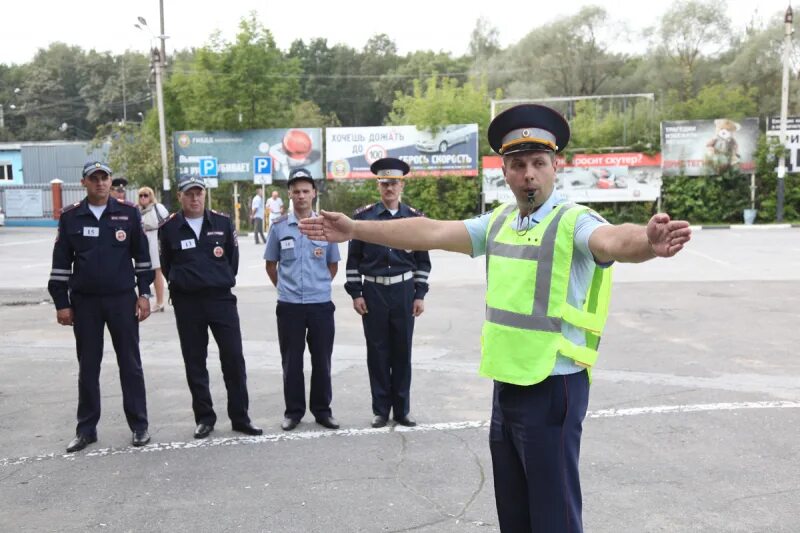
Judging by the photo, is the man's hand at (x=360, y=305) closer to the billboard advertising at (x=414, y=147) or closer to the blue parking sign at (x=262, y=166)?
the blue parking sign at (x=262, y=166)

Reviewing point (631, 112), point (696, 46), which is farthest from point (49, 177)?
point (696, 46)

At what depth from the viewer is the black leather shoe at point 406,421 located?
6246 millimetres

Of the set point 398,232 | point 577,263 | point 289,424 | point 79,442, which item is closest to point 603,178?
point 289,424

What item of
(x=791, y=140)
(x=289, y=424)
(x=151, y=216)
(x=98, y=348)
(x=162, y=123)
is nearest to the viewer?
(x=98, y=348)

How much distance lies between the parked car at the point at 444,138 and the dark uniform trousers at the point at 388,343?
88.4ft

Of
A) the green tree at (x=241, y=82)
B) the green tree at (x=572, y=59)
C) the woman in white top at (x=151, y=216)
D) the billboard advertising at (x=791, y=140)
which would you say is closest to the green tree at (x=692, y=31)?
the green tree at (x=572, y=59)

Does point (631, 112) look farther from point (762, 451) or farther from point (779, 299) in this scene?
point (762, 451)

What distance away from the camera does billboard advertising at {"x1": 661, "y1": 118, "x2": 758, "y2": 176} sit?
31.5m

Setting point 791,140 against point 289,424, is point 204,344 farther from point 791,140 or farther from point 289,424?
point 791,140

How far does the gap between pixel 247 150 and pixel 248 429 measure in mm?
29169

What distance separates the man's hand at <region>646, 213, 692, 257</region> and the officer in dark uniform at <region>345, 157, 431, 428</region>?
12.6ft

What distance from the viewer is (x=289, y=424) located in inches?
245

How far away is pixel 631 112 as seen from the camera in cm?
3503

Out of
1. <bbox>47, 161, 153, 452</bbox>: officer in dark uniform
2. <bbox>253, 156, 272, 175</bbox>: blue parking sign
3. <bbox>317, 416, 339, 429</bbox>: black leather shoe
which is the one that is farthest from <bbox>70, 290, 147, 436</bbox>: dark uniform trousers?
<bbox>253, 156, 272, 175</bbox>: blue parking sign
